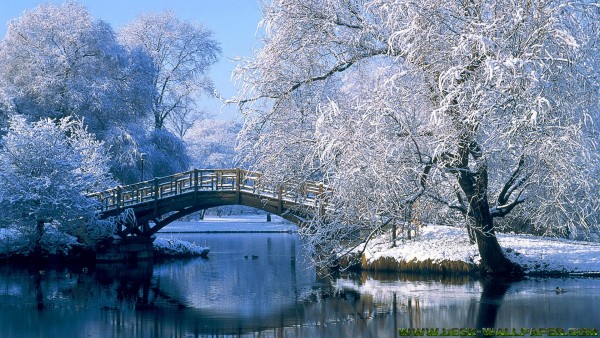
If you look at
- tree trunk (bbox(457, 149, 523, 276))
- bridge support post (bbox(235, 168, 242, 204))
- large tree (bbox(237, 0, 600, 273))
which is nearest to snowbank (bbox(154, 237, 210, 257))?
bridge support post (bbox(235, 168, 242, 204))

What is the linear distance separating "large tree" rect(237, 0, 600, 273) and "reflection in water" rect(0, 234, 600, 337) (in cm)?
166

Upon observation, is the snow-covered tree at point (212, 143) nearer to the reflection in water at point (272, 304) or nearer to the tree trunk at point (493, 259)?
the reflection in water at point (272, 304)

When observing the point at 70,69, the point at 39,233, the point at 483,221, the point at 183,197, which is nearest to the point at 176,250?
the point at 183,197

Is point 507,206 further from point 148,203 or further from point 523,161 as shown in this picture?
point 148,203

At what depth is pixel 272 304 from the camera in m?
16.6

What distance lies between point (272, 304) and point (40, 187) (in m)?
12.4

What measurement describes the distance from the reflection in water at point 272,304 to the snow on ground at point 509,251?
861 millimetres

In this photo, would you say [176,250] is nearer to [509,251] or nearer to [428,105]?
[509,251]

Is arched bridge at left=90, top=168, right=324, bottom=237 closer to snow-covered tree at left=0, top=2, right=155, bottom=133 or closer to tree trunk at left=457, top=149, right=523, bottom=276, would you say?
snow-covered tree at left=0, top=2, right=155, bottom=133

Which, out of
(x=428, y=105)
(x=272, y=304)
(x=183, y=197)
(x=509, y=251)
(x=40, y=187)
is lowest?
(x=272, y=304)

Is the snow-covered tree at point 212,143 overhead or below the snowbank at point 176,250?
overhead

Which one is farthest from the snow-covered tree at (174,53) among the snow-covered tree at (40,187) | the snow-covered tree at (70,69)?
the snow-covered tree at (40,187)

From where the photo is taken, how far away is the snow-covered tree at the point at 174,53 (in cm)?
4172

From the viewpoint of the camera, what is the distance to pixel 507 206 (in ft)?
58.3
